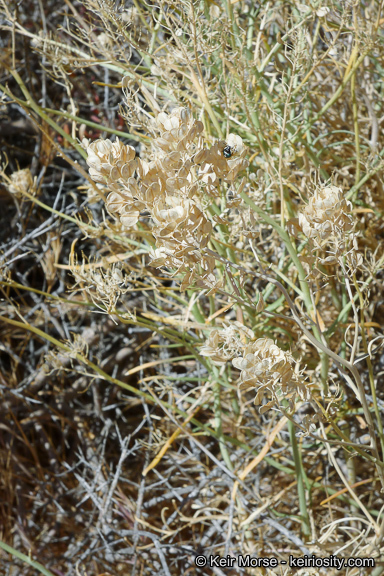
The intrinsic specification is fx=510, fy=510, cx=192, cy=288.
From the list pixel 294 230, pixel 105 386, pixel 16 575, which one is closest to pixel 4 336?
pixel 105 386

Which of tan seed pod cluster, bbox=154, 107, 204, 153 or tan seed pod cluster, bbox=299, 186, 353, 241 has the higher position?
tan seed pod cluster, bbox=154, 107, 204, 153

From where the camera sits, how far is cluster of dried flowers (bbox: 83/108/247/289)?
291 mm

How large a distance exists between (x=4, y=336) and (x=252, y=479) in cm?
47

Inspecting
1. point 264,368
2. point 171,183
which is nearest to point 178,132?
point 171,183

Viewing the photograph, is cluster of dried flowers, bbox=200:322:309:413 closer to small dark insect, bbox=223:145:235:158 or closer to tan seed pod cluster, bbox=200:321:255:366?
tan seed pod cluster, bbox=200:321:255:366

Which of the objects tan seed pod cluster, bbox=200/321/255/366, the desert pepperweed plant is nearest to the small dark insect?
the desert pepperweed plant

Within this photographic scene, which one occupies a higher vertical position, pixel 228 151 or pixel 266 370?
pixel 228 151

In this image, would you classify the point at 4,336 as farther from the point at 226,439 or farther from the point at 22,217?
the point at 226,439

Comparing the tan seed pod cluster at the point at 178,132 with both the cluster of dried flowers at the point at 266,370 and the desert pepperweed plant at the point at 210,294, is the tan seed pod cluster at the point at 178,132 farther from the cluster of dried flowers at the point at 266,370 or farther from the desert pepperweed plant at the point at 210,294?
the cluster of dried flowers at the point at 266,370

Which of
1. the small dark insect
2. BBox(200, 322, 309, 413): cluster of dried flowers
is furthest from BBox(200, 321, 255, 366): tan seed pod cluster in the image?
the small dark insect

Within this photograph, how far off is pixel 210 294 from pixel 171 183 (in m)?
0.08

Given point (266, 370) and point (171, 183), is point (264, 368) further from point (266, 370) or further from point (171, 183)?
point (171, 183)

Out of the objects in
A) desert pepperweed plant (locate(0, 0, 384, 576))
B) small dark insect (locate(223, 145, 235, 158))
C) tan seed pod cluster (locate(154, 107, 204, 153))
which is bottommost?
desert pepperweed plant (locate(0, 0, 384, 576))

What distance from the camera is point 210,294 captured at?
334 millimetres
